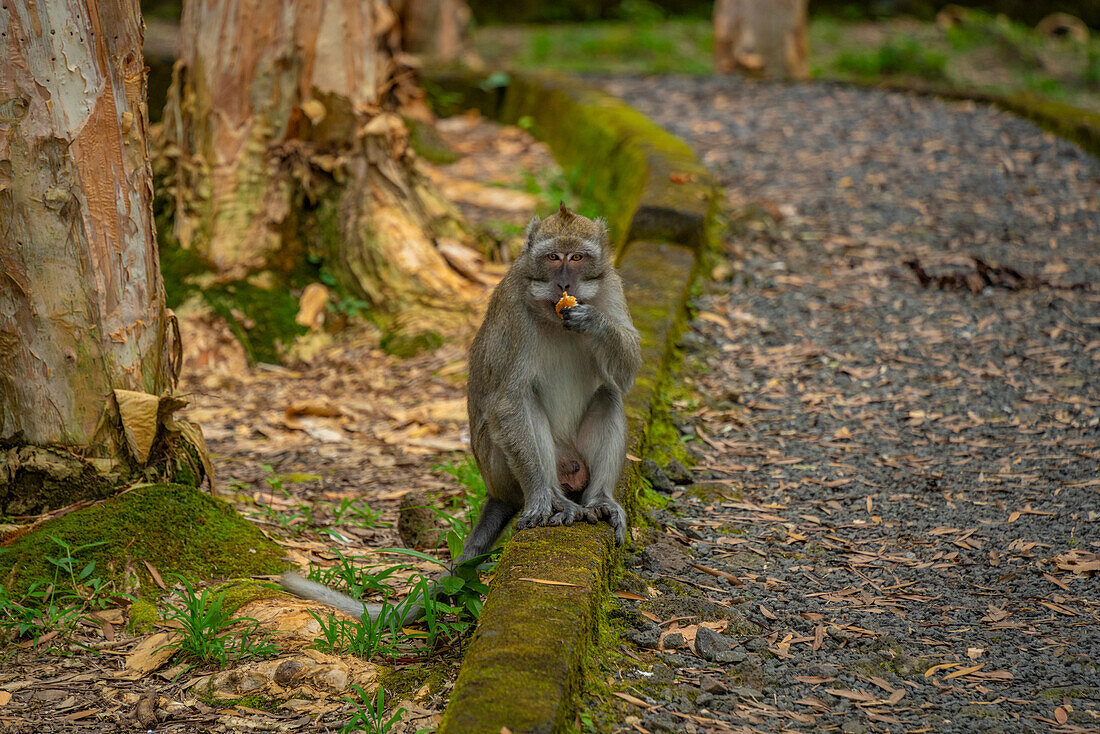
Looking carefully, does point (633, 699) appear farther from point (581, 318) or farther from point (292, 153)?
point (292, 153)

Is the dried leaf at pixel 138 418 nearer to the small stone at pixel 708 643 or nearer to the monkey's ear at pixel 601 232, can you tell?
the monkey's ear at pixel 601 232

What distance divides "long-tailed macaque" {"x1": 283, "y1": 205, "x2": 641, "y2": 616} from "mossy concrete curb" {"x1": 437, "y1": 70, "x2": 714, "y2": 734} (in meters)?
0.18

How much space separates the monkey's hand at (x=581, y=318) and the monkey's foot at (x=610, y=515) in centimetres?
62

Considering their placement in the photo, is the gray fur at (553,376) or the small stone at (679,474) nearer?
the gray fur at (553,376)

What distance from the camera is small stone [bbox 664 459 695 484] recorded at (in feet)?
14.8

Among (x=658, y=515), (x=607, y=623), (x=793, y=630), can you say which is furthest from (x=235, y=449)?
(x=793, y=630)

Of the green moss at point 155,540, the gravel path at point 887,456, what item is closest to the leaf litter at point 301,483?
the green moss at point 155,540

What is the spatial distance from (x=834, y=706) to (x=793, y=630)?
1.45 feet

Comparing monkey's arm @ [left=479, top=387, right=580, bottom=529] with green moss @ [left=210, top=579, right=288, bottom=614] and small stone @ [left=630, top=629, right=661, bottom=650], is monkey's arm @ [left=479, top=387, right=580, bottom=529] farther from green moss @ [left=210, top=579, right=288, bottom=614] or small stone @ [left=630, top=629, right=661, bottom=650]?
green moss @ [left=210, top=579, right=288, bottom=614]

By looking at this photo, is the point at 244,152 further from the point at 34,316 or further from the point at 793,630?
the point at 793,630

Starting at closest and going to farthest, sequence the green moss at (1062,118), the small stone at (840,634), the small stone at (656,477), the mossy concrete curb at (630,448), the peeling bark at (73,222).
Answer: the mossy concrete curb at (630,448)
the small stone at (840,634)
the peeling bark at (73,222)
the small stone at (656,477)
the green moss at (1062,118)

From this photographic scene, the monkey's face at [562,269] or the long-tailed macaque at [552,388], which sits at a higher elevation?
the monkey's face at [562,269]

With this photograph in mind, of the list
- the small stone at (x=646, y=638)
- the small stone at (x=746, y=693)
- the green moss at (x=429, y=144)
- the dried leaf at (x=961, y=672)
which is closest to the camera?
the small stone at (x=746, y=693)

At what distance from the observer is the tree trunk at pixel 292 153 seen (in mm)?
6359
